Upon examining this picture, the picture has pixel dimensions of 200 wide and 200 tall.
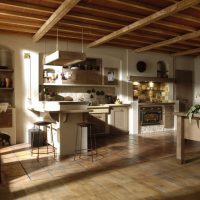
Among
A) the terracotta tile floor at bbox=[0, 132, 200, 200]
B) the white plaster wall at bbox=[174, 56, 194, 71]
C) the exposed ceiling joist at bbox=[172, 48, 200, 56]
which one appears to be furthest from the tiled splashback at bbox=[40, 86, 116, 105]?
the white plaster wall at bbox=[174, 56, 194, 71]

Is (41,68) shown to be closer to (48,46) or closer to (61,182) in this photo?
(48,46)

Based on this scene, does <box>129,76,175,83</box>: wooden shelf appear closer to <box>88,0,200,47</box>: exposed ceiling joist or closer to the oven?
the oven

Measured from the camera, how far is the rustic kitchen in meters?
4.40

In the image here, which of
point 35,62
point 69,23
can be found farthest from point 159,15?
point 35,62

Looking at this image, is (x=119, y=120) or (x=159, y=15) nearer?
(x=159, y=15)

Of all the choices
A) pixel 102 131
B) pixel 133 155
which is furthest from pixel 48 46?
pixel 133 155

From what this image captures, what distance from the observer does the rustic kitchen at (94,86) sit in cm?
440

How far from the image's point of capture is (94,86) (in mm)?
7613

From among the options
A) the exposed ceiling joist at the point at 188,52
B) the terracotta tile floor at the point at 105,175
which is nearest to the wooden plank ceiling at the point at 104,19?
the exposed ceiling joist at the point at 188,52

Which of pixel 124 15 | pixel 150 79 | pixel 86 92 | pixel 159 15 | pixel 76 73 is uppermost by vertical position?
pixel 124 15

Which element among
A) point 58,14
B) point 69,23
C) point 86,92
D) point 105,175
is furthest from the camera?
point 86,92

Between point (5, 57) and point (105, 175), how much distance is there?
4.20 meters

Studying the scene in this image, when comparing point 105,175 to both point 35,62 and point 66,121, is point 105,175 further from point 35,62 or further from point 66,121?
point 35,62

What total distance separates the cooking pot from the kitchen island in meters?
1.95
